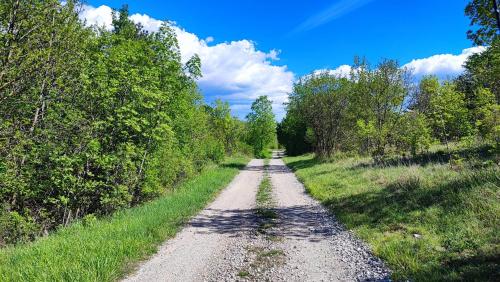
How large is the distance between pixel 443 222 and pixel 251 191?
34.9 ft

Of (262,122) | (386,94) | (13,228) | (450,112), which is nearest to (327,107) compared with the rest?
(386,94)

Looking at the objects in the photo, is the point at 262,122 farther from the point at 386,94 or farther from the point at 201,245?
the point at 201,245

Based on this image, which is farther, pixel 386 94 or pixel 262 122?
Answer: pixel 262 122

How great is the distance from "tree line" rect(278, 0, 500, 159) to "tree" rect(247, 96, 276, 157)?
26.9 m

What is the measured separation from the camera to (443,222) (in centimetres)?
790

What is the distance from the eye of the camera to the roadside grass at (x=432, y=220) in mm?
5730

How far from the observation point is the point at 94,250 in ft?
22.6

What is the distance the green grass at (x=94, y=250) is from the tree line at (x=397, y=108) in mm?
11304

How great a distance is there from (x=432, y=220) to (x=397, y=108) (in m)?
19.3

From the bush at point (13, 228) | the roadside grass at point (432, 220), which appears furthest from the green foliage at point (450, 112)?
the bush at point (13, 228)

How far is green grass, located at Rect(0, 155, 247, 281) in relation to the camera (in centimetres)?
581

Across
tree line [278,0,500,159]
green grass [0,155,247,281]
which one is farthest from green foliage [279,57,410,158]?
green grass [0,155,247,281]

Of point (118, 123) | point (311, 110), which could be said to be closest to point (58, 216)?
point (118, 123)

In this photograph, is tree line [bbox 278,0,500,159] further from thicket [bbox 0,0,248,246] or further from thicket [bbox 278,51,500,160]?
thicket [bbox 0,0,248,246]
